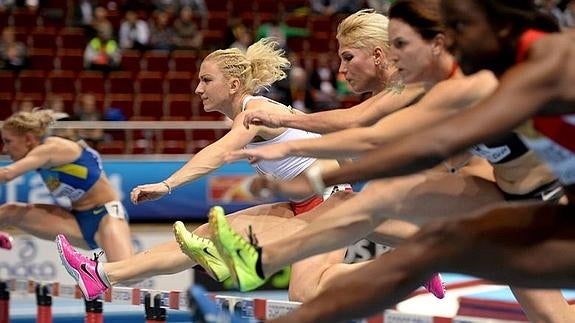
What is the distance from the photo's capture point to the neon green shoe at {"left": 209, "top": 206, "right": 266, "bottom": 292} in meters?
5.18

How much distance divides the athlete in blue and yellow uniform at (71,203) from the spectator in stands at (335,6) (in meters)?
10.7

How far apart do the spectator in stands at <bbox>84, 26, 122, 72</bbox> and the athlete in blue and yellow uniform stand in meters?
6.98

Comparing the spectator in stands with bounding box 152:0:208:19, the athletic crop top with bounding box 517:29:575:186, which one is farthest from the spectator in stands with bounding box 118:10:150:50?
the athletic crop top with bounding box 517:29:575:186

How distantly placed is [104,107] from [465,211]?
1144 cm

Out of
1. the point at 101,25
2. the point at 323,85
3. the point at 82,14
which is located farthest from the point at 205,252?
the point at 82,14

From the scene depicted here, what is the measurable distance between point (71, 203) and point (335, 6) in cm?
1113

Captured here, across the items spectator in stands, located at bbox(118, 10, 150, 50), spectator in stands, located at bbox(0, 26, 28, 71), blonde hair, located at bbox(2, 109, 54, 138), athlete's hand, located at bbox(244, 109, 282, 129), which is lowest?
athlete's hand, located at bbox(244, 109, 282, 129)

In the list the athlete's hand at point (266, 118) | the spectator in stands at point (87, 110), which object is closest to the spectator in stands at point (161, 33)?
the spectator in stands at point (87, 110)

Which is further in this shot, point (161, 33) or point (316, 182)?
point (161, 33)

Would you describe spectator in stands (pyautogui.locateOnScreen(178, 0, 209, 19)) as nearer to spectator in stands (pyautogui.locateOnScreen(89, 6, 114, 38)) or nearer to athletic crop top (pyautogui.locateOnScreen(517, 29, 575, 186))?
spectator in stands (pyautogui.locateOnScreen(89, 6, 114, 38))

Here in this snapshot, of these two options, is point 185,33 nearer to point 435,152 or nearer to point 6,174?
point 6,174

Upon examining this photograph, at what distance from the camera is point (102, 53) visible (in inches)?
679

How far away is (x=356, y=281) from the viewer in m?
4.48

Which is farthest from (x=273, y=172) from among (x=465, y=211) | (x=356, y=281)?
(x=356, y=281)
